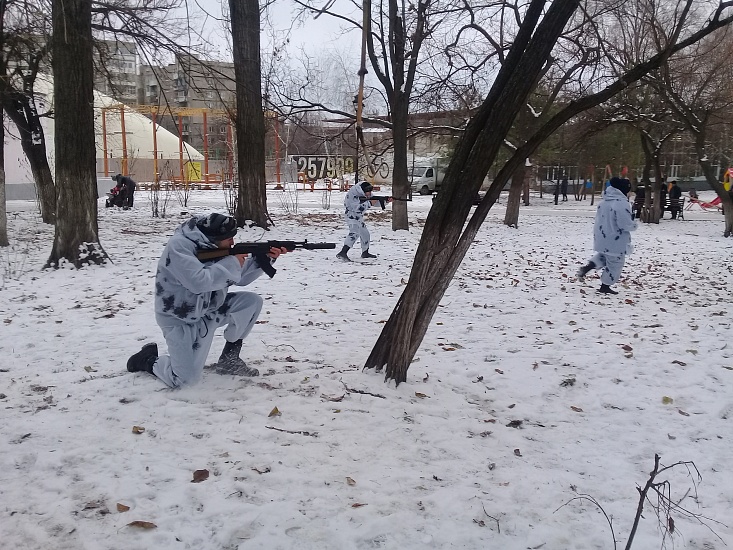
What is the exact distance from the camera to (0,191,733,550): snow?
2818mm

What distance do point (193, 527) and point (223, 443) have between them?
832 millimetres

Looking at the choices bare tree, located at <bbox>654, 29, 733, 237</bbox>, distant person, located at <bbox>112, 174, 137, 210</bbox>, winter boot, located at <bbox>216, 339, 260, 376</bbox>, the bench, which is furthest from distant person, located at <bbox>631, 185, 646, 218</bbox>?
winter boot, located at <bbox>216, 339, 260, 376</bbox>

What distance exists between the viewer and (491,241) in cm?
1459

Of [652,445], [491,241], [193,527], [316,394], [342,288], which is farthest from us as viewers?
[491,241]

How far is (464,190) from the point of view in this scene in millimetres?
4184

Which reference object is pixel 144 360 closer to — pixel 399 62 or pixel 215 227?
pixel 215 227

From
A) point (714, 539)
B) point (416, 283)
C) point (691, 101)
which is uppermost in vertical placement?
point (691, 101)

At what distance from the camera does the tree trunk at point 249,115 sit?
13.2 m

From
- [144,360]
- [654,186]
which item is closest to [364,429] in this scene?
[144,360]

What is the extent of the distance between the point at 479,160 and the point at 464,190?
0.23m

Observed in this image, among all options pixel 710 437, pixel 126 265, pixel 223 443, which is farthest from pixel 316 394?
pixel 126 265

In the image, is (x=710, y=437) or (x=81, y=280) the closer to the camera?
(x=710, y=437)

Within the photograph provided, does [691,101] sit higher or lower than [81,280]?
higher

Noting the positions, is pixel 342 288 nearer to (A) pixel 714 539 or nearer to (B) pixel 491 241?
(A) pixel 714 539
